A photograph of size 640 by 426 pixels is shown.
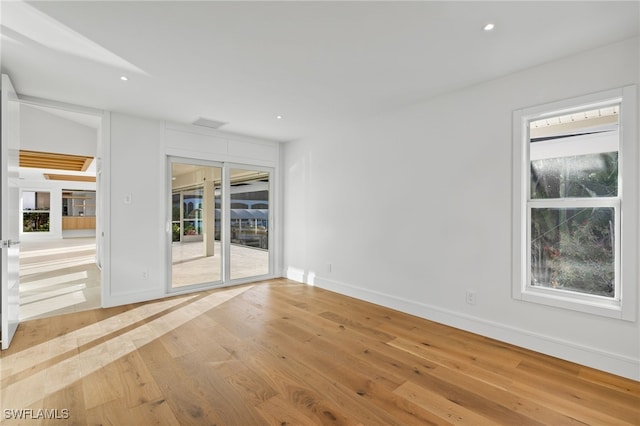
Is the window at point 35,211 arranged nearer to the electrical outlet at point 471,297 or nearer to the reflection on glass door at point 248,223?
the reflection on glass door at point 248,223

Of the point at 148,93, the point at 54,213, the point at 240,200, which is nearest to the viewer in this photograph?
the point at 148,93

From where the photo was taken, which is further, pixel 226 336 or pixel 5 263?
pixel 226 336

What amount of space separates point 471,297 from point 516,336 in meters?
0.51

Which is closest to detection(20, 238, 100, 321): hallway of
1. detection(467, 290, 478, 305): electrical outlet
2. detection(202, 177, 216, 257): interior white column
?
detection(202, 177, 216, 257): interior white column

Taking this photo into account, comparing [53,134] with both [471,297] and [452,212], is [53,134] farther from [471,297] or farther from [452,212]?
[471,297]

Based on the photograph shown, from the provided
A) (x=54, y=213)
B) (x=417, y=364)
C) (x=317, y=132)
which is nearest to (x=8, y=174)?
(x=317, y=132)

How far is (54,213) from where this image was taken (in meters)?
12.4

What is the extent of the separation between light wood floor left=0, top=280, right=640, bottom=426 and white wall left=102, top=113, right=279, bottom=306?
0.70m

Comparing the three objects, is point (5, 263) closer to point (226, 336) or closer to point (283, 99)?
point (226, 336)

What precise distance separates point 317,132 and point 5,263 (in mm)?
4053

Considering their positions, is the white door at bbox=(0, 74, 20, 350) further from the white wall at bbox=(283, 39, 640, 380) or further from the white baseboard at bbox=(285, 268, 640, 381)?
the white baseboard at bbox=(285, 268, 640, 381)

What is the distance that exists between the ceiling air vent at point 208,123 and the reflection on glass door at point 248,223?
85 cm

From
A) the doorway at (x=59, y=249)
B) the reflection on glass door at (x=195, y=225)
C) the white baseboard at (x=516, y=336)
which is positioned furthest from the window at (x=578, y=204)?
the doorway at (x=59, y=249)

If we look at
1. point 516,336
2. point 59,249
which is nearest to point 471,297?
point 516,336
